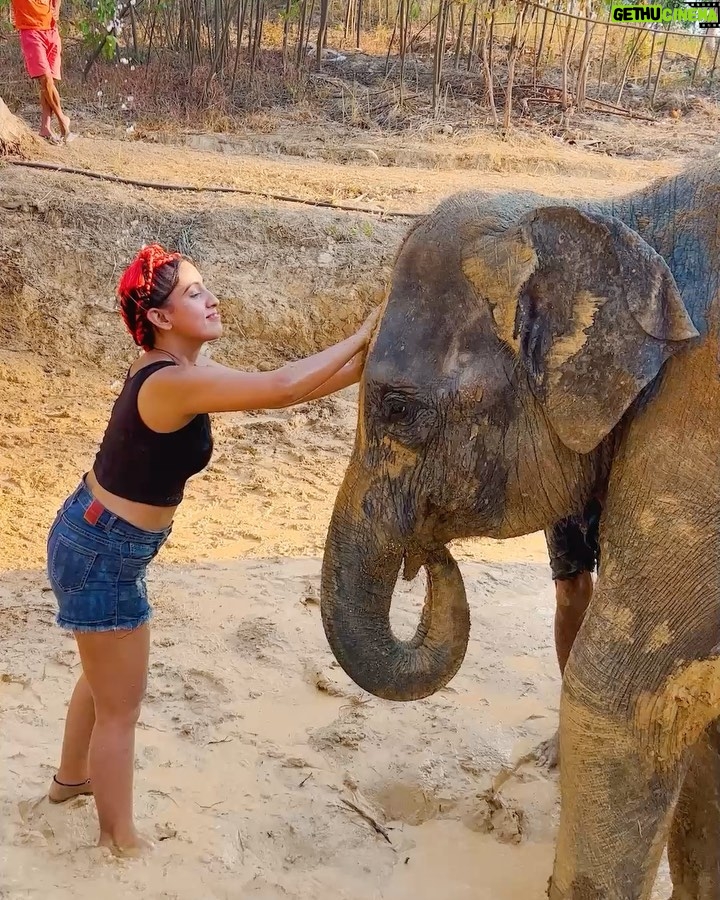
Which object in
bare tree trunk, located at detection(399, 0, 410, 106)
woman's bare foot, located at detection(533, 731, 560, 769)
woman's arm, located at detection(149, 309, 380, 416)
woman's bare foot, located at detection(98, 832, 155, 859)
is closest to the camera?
woman's arm, located at detection(149, 309, 380, 416)

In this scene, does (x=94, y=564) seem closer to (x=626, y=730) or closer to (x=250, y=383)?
(x=250, y=383)

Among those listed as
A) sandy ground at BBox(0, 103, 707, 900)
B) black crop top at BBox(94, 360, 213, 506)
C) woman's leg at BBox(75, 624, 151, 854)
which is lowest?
sandy ground at BBox(0, 103, 707, 900)

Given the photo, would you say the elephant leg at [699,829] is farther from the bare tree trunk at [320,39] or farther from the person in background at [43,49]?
the bare tree trunk at [320,39]

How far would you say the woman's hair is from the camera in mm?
3068

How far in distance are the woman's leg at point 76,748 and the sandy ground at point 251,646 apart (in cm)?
6

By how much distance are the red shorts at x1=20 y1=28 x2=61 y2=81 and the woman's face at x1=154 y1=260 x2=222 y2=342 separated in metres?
9.29

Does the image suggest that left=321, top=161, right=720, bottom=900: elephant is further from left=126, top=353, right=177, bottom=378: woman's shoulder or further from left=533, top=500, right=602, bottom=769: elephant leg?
left=533, top=500, right=602, bottom=769: elephant leg

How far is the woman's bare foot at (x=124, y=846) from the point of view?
3.36m

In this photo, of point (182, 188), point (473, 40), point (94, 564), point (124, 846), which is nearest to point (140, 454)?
point (94, 564)

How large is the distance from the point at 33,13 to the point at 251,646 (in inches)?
354

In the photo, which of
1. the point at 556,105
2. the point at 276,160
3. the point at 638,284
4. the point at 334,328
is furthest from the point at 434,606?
the point at 556,105

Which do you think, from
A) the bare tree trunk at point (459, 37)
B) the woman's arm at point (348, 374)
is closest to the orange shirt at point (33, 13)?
the bare tree trunk at point (459, 37)

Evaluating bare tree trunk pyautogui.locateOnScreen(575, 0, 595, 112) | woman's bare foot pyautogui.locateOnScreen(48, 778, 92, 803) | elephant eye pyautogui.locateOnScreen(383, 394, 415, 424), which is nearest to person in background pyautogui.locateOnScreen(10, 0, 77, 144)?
bare tree trunk pyautogui.locateOnScreen(575, 0, 595, 112)

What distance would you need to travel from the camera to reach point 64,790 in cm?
358
